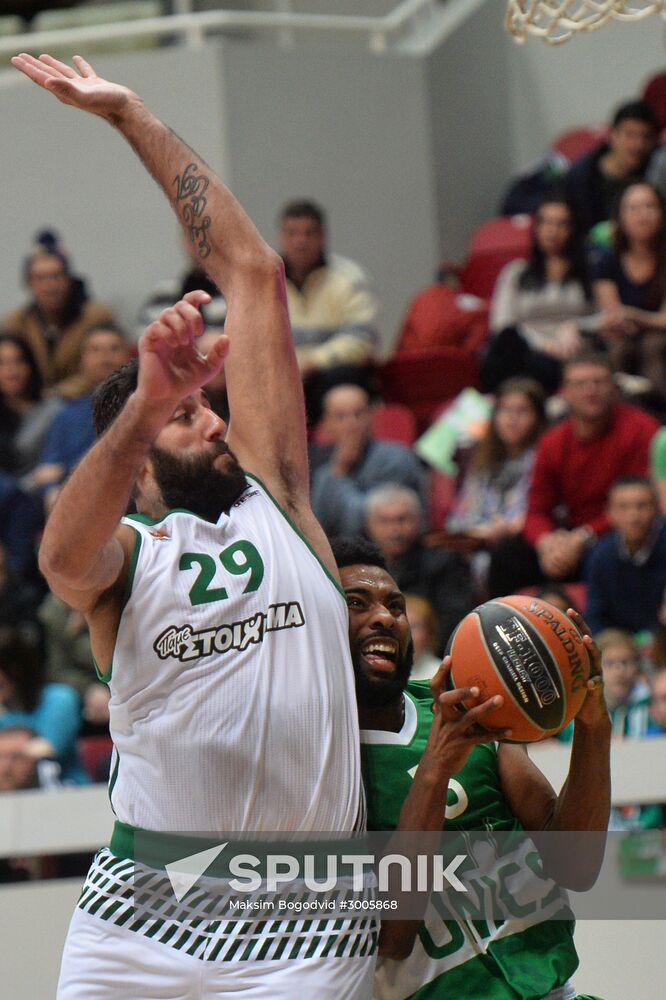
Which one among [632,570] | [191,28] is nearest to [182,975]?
[632,570]

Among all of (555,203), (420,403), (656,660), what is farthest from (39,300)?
(656,660)

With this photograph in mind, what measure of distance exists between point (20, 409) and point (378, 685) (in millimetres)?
6363

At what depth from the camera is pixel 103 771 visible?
6961 mm

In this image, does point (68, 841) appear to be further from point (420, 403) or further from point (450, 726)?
point (420, 403)

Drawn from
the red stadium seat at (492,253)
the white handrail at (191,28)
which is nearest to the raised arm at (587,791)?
the red stadium seat at (492,253)

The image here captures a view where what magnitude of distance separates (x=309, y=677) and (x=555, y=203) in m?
6.04

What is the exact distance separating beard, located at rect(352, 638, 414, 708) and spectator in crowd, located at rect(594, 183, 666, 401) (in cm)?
482

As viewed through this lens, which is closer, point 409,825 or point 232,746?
point 232,746

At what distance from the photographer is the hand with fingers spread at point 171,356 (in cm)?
281

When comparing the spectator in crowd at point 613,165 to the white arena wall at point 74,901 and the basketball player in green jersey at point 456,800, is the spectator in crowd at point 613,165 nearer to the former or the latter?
the white arena wall at point 74,901

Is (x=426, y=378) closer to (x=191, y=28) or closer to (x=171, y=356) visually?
(x=191, y=28)

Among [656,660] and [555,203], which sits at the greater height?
[555,203]

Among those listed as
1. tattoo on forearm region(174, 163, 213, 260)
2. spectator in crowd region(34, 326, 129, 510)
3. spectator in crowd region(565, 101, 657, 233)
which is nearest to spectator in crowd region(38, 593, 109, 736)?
spectator in crowd region(34, 326, 129, 510)

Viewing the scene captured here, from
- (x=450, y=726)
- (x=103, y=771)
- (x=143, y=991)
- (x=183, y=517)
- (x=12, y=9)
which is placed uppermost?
(x=12, y=9)
